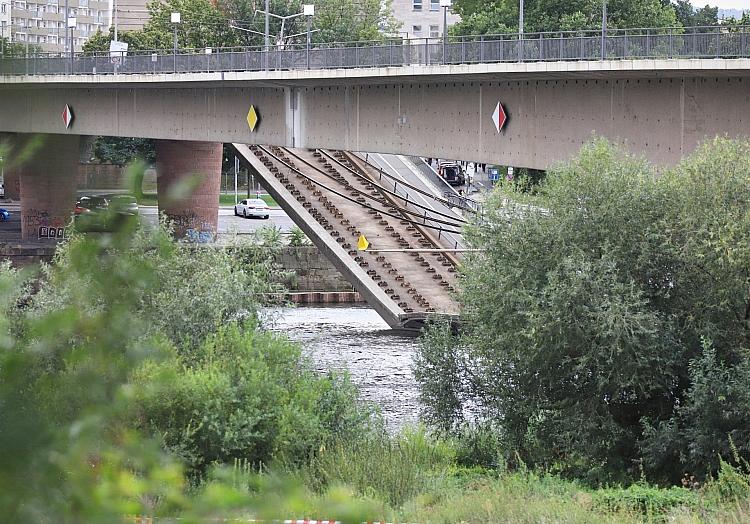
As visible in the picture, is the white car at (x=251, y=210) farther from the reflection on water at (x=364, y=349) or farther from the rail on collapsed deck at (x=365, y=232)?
the rail on collapsed deck at (x=365, y=232)

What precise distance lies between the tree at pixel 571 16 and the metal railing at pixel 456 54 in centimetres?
2356

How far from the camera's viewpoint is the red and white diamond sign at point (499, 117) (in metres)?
28.4

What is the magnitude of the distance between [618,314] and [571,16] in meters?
42.4

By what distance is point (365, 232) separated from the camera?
43062 millimetres

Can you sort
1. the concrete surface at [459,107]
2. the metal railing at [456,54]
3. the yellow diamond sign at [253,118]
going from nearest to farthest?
the metal railing at [456,54] → the concrete surface at [459,107] → the yellow diamond sign at [253,118]

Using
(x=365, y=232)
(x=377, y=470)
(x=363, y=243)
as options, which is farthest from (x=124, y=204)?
(x=365, y=232)

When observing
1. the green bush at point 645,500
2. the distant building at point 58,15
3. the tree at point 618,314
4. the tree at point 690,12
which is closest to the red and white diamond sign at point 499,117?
the tree at point 618,314

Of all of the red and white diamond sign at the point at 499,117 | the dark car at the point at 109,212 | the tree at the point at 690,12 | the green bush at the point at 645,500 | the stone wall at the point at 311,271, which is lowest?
the stone wall at the point at 311,271

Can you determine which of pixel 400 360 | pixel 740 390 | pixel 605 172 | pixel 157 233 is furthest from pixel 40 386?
pixel 400 360

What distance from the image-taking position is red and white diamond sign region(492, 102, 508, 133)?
28391mm

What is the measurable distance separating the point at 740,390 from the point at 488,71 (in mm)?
12133

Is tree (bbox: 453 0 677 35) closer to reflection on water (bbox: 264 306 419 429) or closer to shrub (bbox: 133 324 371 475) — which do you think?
reflection on water (bbox: 264 306 419 429)

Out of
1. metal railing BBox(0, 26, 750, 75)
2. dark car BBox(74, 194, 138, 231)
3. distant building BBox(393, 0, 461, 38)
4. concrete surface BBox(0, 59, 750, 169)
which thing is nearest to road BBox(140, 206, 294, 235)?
concrete surface BBox(0, 59, 750, 169)

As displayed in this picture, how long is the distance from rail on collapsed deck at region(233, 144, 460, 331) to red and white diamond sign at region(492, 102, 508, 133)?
1126 centimetres
